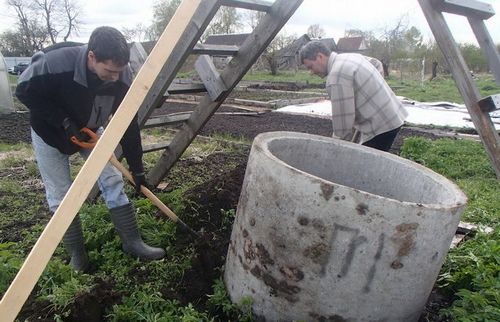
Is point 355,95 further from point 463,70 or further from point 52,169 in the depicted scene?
point 52,169

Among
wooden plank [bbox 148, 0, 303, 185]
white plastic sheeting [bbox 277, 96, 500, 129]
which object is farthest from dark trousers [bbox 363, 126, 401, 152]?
white plastic sheeting [bbox 277, 96, 500, 129]

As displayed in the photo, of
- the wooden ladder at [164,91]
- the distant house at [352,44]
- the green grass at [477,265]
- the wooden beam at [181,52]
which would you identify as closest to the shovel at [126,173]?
the wooden beam at [181,52]

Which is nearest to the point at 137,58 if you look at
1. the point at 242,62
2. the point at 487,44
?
the point at 242,62

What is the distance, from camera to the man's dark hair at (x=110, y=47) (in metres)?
2.55

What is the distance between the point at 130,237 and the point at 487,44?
3.05 metres

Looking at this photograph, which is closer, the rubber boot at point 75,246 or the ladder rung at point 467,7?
the ladder rung at point 467,7

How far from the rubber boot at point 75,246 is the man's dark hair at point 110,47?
1.25 meters

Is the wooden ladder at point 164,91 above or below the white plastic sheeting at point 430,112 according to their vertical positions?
above

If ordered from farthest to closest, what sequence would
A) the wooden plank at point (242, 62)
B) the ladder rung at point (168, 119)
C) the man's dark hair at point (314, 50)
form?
the ladder rung at point (168, 119) < the man's dark hair at point (314, 50) < the wooden plank at point (242, 62)

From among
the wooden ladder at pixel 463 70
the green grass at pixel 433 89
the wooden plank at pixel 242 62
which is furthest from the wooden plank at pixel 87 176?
the green grass at pixel 433 89

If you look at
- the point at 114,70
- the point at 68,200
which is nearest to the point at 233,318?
the point at 68,200

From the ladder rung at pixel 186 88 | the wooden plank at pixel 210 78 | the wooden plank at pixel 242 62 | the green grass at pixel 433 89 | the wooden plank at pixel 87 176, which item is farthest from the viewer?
the green grass at pixel 433 89

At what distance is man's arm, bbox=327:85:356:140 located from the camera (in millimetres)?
3852

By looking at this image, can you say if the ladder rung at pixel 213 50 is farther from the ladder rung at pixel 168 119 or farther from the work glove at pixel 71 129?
the work glove at pixel 71 129
